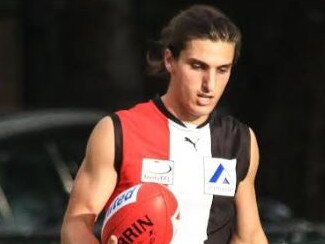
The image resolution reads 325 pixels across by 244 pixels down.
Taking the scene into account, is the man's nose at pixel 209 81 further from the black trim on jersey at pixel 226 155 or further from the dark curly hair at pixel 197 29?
the black trim on jersey at pixel 226 155

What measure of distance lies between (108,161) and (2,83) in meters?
8.93

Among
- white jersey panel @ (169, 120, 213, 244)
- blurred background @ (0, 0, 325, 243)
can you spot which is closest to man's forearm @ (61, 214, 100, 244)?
Result: white jersey panel @ (169, 120, 213, 244)

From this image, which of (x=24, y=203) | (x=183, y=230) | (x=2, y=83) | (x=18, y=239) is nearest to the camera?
(x=183, y=230)

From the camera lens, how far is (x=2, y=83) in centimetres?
1395

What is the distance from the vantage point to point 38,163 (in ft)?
28.3

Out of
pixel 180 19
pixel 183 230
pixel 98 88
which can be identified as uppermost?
pixel 180 19

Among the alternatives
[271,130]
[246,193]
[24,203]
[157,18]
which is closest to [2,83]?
[157,18]

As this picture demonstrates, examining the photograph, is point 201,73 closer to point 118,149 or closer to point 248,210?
point 118,149

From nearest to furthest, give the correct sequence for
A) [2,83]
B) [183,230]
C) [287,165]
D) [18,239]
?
[183,230] < [18,239] < [287,165] < [2,83]

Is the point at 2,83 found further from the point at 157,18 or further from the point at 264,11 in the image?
the point at 264,11

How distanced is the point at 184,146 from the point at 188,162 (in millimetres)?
64

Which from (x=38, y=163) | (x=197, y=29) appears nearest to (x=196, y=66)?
(x=197, y=29)

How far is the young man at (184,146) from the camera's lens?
16.8 ft

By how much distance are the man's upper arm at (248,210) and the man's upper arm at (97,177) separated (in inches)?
21.0
